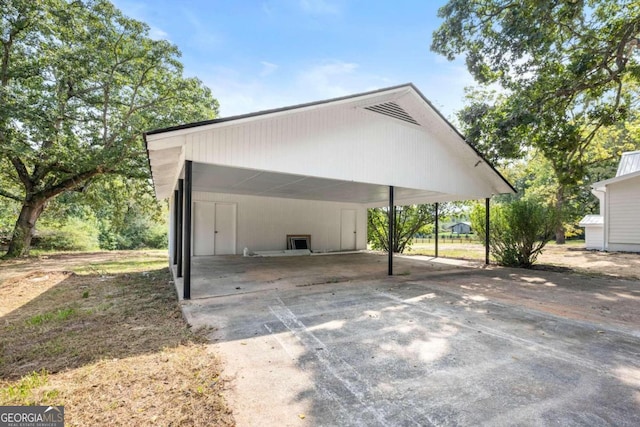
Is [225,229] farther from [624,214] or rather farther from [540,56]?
[624,214]

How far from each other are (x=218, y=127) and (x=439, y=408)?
472 centimetres

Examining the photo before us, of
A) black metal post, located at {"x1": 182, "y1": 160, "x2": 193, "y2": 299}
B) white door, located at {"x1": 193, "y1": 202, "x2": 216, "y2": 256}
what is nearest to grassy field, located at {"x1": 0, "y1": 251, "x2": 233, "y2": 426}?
black metal post, located at {"x1": 182, "y1": 160, "x2": 193, "y2": 299}

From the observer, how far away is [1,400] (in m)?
2.21

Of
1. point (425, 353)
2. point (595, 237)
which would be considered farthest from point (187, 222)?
point (595, 237)

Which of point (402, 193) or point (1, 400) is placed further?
point (402, 193)

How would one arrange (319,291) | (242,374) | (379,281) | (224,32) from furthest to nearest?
(224,32), (379,281), (319,291), (242,374)

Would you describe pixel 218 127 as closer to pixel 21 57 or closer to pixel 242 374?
pixel 242 374

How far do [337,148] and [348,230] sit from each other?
9292 mm

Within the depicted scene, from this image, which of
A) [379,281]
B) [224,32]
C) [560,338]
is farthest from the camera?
[224,32]

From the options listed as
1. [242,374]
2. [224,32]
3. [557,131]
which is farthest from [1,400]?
[557,131]

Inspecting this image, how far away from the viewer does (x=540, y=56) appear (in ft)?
28.5

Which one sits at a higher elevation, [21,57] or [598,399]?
[21,57]

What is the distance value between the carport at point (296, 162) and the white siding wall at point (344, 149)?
0.02 m

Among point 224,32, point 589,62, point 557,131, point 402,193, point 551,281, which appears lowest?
point 551,281
